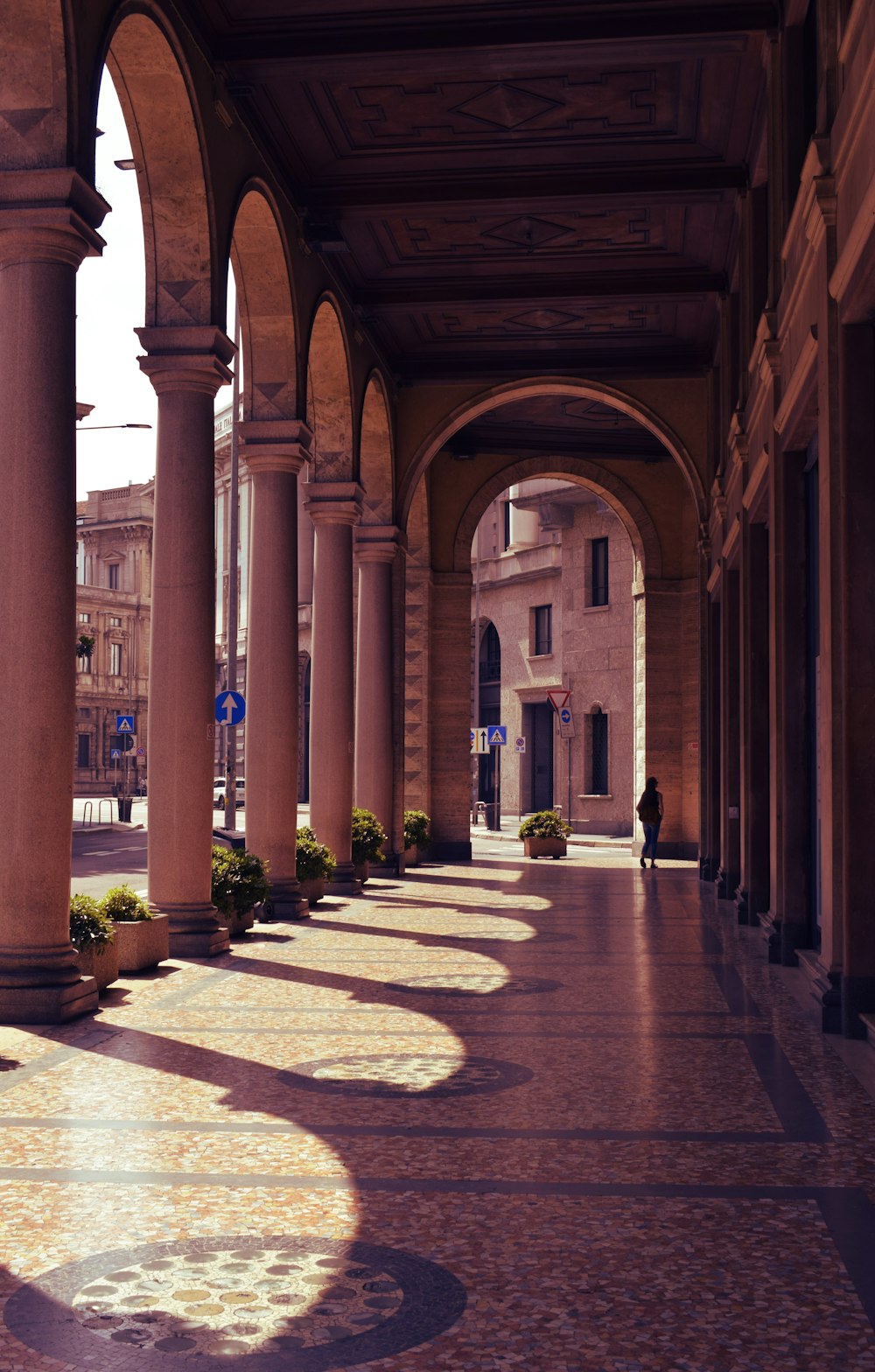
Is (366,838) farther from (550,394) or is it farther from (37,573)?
(37,573)

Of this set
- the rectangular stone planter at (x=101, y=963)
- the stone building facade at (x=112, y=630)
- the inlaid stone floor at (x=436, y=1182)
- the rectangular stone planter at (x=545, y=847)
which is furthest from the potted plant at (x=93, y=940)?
the stone building facade at (x=112, y=630)

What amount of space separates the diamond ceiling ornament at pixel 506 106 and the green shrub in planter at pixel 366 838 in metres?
9.16

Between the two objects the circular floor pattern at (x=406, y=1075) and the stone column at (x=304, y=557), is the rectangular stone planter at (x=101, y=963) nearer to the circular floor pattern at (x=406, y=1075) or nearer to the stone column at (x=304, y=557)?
the circular floor pattern at (x=406, y=1075)

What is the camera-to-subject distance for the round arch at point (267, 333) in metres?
15.4

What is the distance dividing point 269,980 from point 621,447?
19.1 meters

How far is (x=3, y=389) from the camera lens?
902 cm

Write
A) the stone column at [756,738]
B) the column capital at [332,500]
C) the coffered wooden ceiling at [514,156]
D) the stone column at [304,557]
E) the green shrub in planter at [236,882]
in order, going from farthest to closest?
the stone column at [304,557] < the column capital at [332,500] < the stone column at [756,738] < the green shrub in planter at [236,882] < the coffered wooden ceiling at [514,156]

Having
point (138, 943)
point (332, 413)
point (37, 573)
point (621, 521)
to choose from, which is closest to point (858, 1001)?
point (138, 943)

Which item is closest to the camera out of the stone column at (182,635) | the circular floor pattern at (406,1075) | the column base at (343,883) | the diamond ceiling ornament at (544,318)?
the circular floor pattern at (406,1075)

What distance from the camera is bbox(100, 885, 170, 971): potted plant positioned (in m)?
10.8

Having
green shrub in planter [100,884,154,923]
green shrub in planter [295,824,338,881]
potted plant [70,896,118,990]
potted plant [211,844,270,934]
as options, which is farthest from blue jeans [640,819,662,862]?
potted plant [70,896,118,990]

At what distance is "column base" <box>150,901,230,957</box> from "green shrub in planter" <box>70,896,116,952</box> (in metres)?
2.20

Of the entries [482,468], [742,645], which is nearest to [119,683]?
[482,468]

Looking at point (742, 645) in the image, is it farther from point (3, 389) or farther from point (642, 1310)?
point (642, 1310)
